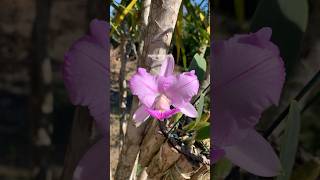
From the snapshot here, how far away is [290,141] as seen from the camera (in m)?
0.74

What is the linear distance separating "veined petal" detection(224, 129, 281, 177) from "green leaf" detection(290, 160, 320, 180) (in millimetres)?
43

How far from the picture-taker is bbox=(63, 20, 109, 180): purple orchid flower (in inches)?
28.5

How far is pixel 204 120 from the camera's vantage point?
0.99 meters

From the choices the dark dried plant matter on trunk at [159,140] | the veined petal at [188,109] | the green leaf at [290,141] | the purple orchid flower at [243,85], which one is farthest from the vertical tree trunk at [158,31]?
the green leaf at [290,141]

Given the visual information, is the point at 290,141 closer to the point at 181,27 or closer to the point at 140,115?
the point at 140,115

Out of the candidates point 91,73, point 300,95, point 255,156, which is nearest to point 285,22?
point 300,95

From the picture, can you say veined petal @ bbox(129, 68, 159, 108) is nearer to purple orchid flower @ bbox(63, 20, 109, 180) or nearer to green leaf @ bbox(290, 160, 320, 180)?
purple orchid flower @ bbox(63, 20, 109, 180)

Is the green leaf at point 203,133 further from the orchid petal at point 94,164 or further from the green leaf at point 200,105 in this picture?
the orchid petal at point 94,164

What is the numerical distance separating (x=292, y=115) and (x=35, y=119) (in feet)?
1.51

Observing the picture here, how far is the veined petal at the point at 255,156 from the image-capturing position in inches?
29.5

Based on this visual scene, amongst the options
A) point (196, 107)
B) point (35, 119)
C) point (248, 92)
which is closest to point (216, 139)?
point (248, 92)

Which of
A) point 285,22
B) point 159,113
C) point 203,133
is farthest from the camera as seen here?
point 203,133

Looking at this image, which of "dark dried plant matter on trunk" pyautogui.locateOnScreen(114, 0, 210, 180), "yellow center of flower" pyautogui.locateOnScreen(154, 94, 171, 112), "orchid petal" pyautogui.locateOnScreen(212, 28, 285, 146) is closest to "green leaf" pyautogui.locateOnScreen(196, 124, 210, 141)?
"dark dried plant matter on trunk" pyautogui.locateOnScreen(114, 0, 210, 180)

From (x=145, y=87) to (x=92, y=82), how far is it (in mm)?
188
